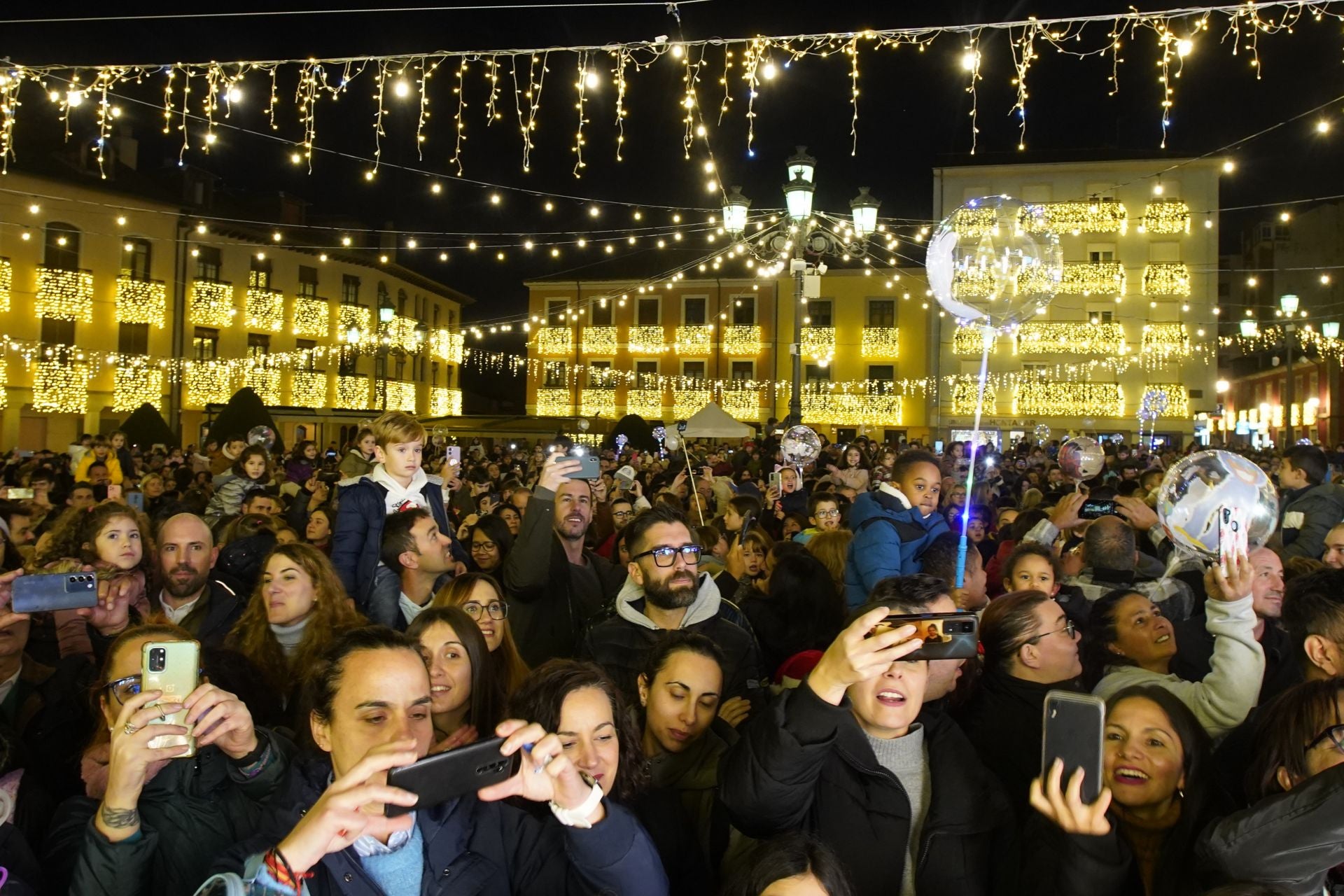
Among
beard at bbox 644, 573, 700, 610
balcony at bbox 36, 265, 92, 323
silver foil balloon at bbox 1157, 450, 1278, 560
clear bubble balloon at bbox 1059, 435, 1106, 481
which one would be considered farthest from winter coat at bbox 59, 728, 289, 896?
balcony at bbox 36, 265, 92, 323

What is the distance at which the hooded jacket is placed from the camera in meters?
3.76

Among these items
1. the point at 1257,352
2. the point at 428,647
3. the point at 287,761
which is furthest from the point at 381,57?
the point at 1257,352

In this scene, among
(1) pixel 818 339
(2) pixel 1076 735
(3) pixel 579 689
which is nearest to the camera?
(2) pixel 1076 735

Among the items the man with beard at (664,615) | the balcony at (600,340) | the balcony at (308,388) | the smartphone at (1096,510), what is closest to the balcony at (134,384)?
the balcony at (308,388)

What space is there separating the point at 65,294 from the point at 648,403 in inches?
835

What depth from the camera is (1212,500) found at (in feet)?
12.0

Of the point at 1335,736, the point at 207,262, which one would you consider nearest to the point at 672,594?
the point at 1335,736

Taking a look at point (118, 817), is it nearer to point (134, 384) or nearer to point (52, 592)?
point (52, 592)

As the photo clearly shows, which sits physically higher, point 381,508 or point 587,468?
point 587,468

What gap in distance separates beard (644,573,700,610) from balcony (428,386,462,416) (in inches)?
1734

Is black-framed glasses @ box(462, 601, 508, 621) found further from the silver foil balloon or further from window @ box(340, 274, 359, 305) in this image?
window @ box(340, 274, 359, 305)

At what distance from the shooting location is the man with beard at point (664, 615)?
380 cm

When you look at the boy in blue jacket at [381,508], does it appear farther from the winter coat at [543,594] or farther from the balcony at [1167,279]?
the balcony at [1167,279]

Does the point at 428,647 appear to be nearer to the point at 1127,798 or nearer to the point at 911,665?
the point at 911,665
